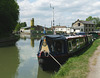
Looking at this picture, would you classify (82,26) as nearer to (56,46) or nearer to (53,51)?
(56,46)

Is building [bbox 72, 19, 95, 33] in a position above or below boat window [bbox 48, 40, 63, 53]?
above

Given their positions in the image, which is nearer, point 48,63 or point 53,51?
point 48,63

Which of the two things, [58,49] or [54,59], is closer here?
[54,59]

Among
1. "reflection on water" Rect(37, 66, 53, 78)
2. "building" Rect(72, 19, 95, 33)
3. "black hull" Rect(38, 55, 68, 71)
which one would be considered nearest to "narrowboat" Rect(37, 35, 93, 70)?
"black hull" Rect(38, 55, 68, 71)

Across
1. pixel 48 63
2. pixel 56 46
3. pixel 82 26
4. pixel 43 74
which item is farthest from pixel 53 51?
pixel 82 26

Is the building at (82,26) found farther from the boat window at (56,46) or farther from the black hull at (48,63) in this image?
the black hull at (48,63)

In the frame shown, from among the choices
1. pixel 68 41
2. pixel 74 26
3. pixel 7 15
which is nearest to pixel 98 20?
pixel 74 26

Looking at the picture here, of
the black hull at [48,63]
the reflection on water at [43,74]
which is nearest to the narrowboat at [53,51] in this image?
the black hull at [48,63]

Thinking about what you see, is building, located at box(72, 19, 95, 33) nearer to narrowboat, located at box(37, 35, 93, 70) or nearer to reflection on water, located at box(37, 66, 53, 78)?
narrowboat, located at box(37, 35, 93, 70)

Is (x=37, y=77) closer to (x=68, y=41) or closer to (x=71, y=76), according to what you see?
(x=71, y=76)

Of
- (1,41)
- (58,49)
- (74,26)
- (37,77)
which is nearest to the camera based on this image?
(37,77)

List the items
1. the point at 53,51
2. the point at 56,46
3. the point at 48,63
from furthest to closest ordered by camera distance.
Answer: the point at 56,46
the point at 53,51
the point at 48,63

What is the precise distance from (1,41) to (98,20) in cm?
9442

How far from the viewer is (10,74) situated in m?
8.84
